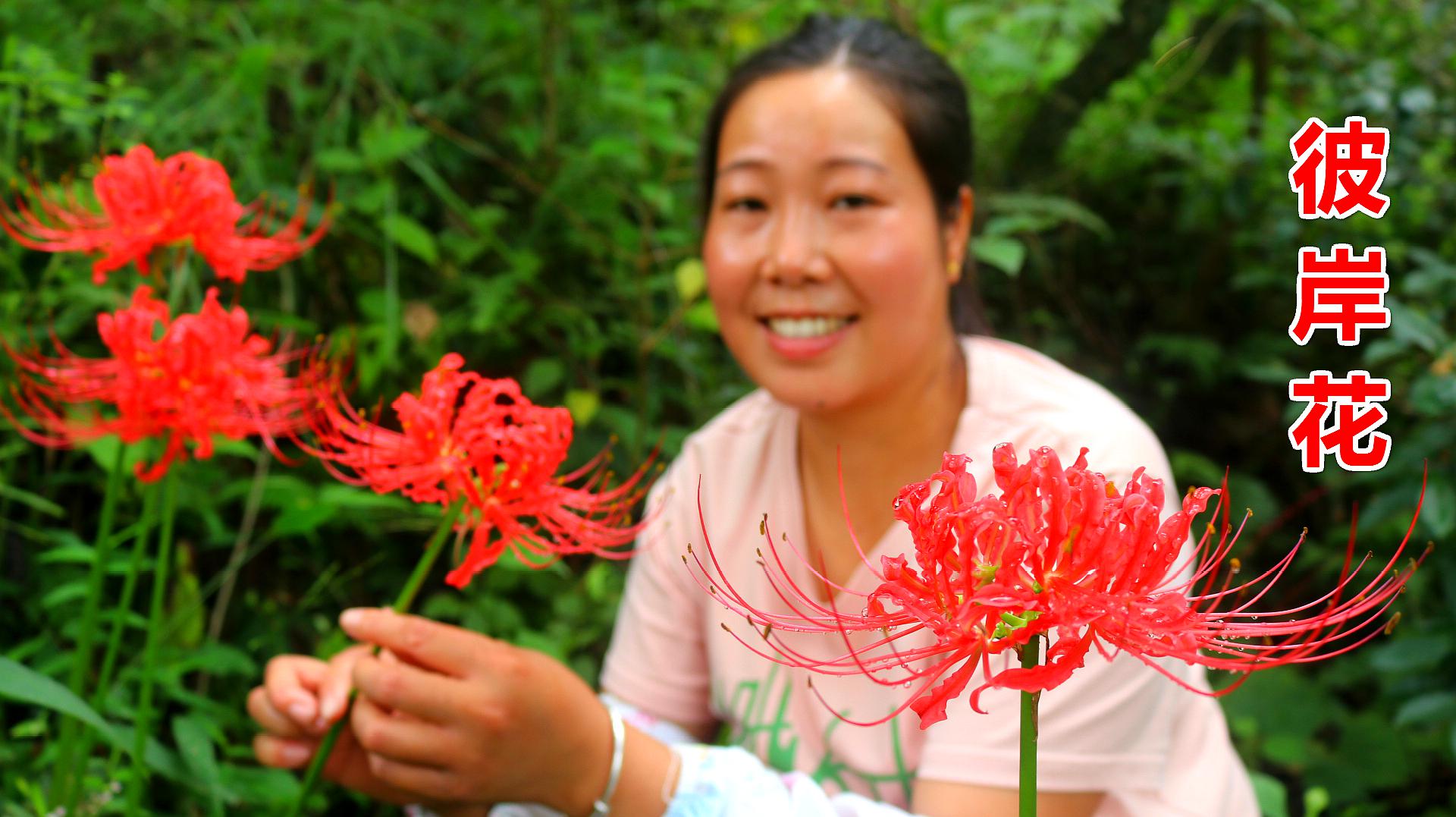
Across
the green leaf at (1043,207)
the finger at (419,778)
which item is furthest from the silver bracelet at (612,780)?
the green leaf at (1043,207)

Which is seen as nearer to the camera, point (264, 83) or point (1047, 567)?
point (1047, 567)

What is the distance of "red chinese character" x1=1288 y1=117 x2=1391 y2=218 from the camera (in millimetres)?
1153

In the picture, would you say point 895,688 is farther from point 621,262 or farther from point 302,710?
point 621,262

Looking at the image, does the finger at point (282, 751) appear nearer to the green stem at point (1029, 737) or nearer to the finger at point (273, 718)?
the finger at point (273, 718)

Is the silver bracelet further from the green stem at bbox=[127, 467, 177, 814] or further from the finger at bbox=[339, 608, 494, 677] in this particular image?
the green stem at bbox=[127, 467, 177, 814]

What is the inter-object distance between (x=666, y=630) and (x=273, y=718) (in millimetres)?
678

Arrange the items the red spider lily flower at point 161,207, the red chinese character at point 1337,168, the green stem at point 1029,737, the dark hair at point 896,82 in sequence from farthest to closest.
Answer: the dark hair at point 896,82, the red chinese character at point 1337,168, the red spider lily flower at point 161,207, the green stem at point 1029,737

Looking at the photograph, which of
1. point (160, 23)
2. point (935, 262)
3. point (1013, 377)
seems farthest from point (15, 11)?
point (1013, 377)

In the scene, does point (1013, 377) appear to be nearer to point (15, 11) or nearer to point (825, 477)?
point (825, 477)

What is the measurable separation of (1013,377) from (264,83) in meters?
1.31

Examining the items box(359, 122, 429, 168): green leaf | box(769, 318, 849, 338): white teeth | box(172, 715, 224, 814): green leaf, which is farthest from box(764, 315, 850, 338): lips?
box(359, 122, 429, 168): green leaf

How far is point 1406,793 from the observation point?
2.50 metres

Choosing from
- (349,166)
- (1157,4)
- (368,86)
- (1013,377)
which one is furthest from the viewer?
(1157,4)

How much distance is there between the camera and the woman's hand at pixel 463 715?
3.00ft
